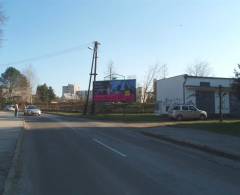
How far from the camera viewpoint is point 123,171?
12.0m

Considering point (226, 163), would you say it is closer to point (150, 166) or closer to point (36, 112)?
point (150, 166)

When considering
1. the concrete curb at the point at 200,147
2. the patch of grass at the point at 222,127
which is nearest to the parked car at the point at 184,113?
the patch of grass at the point at 222,127

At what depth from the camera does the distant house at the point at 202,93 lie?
5266 cm

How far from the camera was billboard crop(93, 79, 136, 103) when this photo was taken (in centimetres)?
6369

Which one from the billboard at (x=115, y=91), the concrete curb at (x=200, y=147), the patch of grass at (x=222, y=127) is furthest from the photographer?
the billboard at (x=115, y=91)

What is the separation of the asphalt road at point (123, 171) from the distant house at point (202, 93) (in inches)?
1380

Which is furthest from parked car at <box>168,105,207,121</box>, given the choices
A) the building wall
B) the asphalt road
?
the asphalt road

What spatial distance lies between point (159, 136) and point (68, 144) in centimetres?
607

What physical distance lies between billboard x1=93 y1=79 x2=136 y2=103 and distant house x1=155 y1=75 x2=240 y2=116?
8331 millimetres

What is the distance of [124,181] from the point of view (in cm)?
1044

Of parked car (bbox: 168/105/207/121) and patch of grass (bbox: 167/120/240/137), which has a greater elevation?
parked car (bbox: 168/105/207/121)

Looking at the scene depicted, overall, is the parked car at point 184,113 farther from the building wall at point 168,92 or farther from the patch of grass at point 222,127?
the patch of grass at point 222,127

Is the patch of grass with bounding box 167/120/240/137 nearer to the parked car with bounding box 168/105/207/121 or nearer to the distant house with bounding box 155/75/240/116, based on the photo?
the parked car with bounding box 168/105/207/121

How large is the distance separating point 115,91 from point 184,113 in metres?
20.1
